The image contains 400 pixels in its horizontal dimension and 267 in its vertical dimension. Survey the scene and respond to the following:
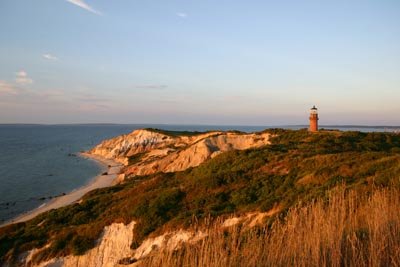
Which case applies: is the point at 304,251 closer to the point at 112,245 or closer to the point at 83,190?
A: the point at 112,245

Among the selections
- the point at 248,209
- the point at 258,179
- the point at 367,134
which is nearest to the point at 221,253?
the point at 248,209

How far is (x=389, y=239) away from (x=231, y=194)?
16236mm

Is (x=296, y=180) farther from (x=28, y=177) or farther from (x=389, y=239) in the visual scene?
(x=28, y=177)

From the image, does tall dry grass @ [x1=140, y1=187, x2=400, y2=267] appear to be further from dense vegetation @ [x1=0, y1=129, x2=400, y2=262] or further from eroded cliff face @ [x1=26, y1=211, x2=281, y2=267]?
eroded cliff face @ [x1=26, y1=211, x2=281, y2=267]

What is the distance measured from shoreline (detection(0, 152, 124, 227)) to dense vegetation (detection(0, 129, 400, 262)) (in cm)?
1060

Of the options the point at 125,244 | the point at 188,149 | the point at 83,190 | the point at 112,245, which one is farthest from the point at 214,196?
the point at 83,190

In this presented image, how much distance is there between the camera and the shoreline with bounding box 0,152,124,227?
39134mm

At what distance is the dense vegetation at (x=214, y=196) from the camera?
18.1 metres

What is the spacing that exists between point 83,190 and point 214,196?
1482 inches

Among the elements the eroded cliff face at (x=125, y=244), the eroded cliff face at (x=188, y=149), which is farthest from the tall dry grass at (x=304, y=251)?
the eroded cliff face at (x=188, y=149)

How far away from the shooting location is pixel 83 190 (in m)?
53.4

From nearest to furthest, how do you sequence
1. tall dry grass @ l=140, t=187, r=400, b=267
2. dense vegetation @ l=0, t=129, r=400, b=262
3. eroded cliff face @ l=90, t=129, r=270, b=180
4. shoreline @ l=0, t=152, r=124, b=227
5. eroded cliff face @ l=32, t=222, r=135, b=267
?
A: tall dry grass @ l=140, t=187, r=400, b=267 < dense vegetation @ l=0, t=129, r=400, b=262 < eroded cliff face @ l=32, t=222, r=135, b=267 < shoreline @ l=0, t=152, r=124, b=227 < eroded cliff face @ l=90, t=129, r=270, b=180

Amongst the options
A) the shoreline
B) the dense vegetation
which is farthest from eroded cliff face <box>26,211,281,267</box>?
the shoreline

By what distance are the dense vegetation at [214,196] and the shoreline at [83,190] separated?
10.6 meters
